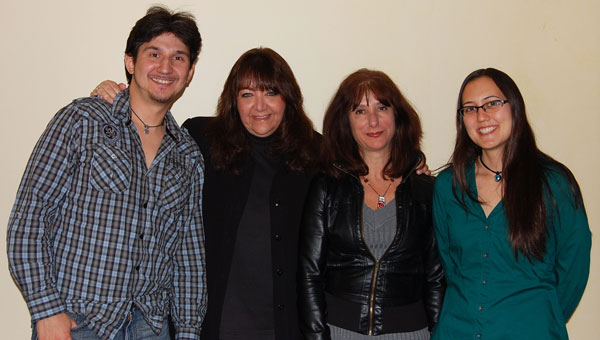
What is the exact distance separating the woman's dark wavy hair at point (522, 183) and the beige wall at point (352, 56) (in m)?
0.92

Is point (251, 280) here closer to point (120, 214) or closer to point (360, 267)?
point (360, 267)

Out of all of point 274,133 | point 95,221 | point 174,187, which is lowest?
point 95,221

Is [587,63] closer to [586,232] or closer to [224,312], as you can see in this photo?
[586,232]

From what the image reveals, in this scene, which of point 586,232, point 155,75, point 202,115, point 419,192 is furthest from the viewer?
point 202,115

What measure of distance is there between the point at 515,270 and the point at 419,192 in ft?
1.81

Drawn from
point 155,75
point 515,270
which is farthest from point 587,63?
point 155,75

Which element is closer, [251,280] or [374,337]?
[374,337]

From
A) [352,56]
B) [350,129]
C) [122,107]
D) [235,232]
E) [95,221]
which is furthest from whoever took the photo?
[352,56]

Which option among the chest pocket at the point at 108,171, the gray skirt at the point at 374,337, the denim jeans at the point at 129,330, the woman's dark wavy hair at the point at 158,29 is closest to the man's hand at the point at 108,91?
the woman's dark wavy hair at the point at 158,29

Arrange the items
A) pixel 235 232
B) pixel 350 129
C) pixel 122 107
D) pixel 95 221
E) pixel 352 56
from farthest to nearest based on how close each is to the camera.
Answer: pixel 352 56 < pixel 350 129 < pixel 235 232 < pixel 122 107 < pixel 95 221

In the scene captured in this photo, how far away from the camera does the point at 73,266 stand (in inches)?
76.6

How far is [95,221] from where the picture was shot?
1960 mm

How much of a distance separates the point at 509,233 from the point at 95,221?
155 cm

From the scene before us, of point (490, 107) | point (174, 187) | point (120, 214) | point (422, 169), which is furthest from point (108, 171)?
point (490, 107)
